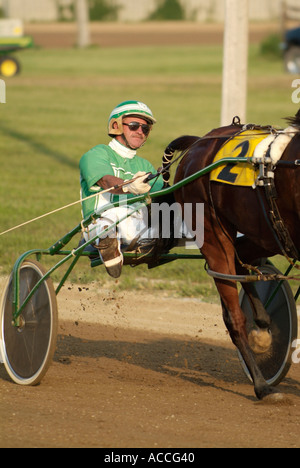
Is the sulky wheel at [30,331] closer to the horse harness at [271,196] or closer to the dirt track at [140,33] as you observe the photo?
the horse harness at [271,196]

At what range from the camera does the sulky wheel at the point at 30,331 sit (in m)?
5.48

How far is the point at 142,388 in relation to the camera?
216 inches

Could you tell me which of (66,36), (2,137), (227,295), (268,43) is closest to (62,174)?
(2,137)

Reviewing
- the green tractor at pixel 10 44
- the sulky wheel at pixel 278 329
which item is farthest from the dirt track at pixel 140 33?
the sulky wheel at pixel 278 329

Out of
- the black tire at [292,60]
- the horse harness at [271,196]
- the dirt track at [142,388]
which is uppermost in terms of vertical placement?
the horse harness at [271,196]

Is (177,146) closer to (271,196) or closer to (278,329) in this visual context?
(271,196)

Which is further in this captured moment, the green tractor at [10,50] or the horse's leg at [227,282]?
the green tractor at [10,50]

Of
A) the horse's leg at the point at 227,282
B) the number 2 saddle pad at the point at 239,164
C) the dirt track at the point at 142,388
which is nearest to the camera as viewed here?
the dirt track at the point at 142,388

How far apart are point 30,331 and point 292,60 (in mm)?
23049

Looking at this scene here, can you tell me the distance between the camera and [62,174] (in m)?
14.1

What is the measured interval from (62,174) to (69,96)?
9930mm

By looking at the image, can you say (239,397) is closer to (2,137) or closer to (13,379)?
(13,379)

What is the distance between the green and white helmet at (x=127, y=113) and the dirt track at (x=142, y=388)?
1.54m

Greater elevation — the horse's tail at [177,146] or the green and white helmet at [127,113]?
the green and white helmet at [127,113]
